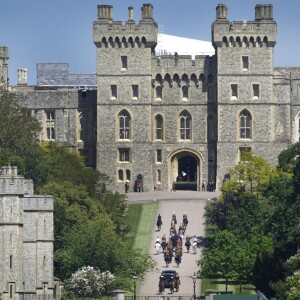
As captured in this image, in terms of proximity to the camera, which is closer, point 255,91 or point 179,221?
point 179,221

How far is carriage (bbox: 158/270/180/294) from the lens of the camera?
357ft

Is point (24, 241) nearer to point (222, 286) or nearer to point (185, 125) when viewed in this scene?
point (222, 286)

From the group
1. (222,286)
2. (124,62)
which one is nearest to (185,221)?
(222,286)

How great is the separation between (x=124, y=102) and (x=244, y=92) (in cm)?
856

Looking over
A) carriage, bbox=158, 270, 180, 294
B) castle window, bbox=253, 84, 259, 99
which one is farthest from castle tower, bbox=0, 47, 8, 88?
carriage, bbox=158, 270, 180, 294

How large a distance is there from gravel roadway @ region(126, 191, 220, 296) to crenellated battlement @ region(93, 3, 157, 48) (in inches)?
450

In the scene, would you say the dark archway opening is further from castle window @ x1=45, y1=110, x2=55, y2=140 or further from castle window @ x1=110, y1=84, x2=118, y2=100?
castle window @ x1=45, y1=110, x2=55, y2=140

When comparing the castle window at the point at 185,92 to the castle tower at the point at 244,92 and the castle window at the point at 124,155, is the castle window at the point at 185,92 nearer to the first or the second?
the castle tower at the point at 244,92

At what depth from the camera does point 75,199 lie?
123 m

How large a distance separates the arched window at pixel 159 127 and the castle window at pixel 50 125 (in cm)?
848

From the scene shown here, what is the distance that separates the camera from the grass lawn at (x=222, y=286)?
108 metres

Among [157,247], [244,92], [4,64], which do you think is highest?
[4,64]

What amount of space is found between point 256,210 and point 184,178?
3917cm

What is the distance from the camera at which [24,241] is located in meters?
104
